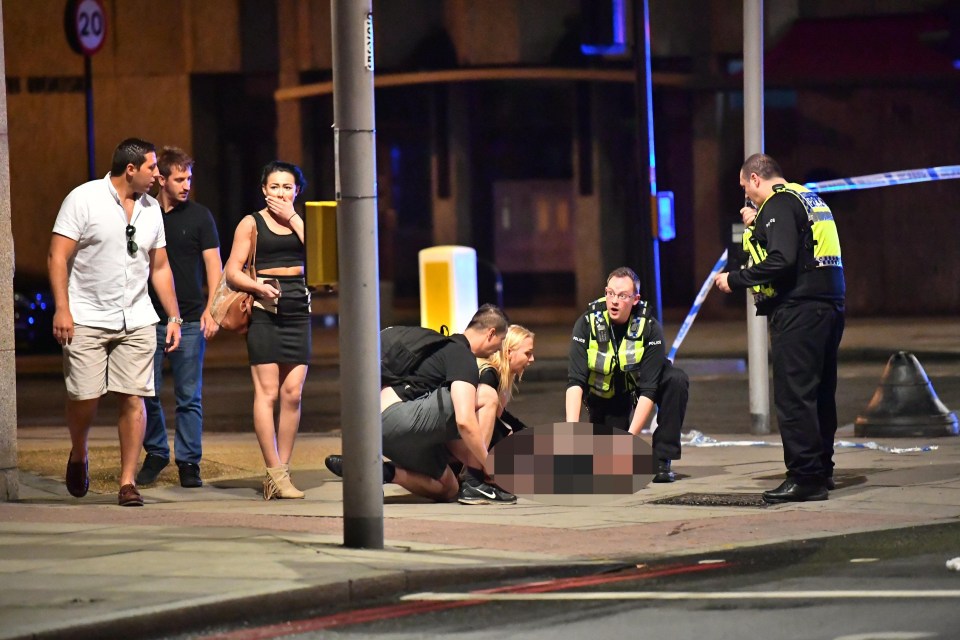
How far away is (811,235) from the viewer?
9453mm

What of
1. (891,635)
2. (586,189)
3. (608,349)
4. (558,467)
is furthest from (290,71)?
(891,635)

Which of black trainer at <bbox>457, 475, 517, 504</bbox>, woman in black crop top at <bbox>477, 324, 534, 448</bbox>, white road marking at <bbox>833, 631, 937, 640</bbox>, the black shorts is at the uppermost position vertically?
woman in black crop top at <bbox>477, 324, 534, 448</bbox>

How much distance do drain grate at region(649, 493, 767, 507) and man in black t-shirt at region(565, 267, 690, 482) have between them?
0.65m

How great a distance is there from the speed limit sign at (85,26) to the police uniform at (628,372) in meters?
15.1

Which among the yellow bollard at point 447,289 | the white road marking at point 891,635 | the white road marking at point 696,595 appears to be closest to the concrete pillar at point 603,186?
the yellow bollard at point 447,289

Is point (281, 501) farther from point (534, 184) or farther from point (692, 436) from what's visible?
point (534, 184)

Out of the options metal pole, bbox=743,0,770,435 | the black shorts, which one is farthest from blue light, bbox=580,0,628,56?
the black shorts

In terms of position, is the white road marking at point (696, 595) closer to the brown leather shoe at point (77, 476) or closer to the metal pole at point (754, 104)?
the brown leather shoe at point (77, 476)

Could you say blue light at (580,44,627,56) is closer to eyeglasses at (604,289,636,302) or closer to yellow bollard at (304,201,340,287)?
eyeglasses at (604,289,636,302)

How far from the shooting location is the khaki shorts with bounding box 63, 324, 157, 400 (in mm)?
9320

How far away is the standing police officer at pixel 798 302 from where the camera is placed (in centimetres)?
935

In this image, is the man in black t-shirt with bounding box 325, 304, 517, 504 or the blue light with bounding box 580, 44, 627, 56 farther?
the blue light with bounding box 580, 44, 627, 56

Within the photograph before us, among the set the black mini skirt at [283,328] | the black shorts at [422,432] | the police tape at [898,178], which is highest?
the police tape at [898,178]

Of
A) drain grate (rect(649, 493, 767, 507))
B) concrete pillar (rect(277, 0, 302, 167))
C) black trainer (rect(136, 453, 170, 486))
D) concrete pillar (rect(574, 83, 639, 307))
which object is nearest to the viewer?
drain grate (rect(649, 493, 767, 507))
